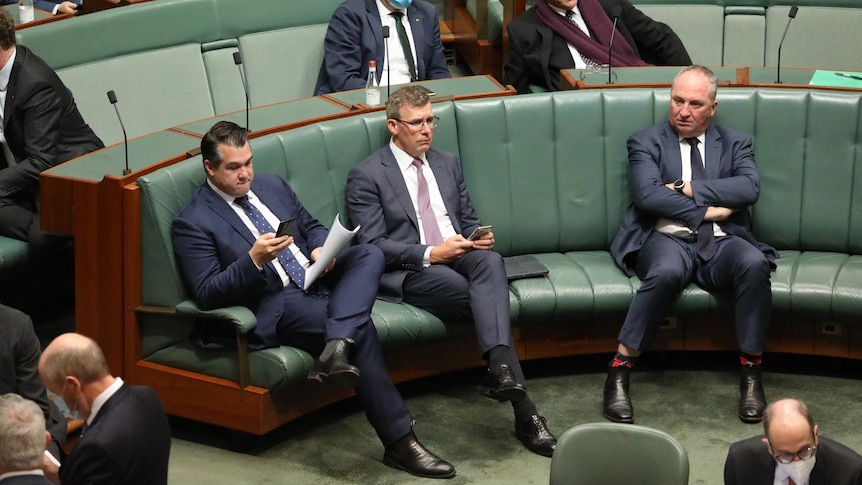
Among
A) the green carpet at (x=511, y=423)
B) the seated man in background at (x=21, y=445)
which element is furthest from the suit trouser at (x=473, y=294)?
the seated man in background at (x=21, y=445)

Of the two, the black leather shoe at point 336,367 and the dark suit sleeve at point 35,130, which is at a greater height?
the dark suit sleeve at point 35,130

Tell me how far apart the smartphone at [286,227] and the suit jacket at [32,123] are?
1.04 meters

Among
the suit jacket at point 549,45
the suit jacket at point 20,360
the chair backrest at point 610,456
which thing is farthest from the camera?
the suit jacket at point 549,45

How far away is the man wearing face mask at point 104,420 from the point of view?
9.53 feet

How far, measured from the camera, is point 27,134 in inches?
179

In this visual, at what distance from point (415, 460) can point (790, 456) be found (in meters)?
1.18

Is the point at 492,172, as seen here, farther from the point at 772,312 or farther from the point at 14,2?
the point at 14,2

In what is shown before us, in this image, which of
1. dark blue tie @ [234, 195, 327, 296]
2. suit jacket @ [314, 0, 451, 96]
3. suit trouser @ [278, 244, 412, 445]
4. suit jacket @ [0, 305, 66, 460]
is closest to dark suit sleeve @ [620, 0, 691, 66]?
suit jacket @ [314, 0, 451, 96]

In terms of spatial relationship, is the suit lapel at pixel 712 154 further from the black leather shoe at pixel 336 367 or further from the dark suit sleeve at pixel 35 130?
the dark suit sleeve at pixel 35 130

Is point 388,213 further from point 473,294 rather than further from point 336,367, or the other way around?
point 336,367

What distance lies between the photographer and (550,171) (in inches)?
190

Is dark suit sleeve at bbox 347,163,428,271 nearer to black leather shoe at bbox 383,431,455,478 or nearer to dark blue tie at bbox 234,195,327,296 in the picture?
dark blue tie at bbox 234,195,327,296

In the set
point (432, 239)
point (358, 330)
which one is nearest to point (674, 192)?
point (432, 239)

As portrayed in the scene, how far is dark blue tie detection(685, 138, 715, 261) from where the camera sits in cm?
450
